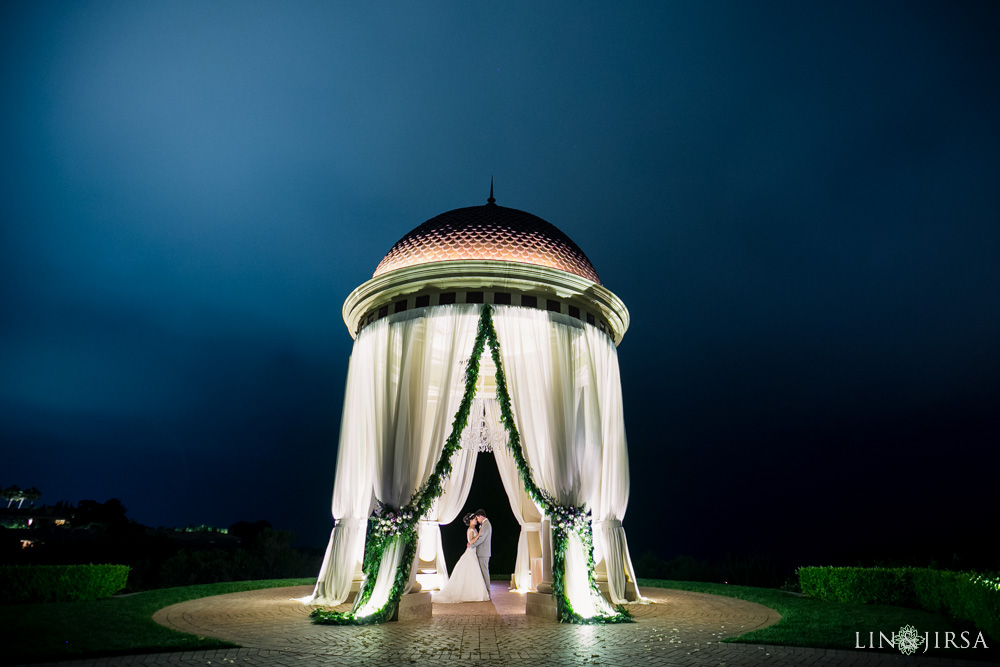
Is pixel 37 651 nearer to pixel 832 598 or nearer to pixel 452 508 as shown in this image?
pixel 452 508

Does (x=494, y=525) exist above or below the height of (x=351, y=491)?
below

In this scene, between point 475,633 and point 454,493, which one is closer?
point 475,633

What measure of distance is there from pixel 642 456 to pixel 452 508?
2250 centimetres

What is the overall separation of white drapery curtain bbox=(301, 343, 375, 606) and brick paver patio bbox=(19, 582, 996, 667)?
0.64 m

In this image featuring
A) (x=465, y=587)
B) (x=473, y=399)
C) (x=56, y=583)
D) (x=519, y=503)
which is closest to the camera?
(x=473, y=399)

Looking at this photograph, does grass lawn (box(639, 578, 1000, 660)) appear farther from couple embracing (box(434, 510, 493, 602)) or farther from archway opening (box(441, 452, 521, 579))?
archway opening (box(441, 452, 521, 579))

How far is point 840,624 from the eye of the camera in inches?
352

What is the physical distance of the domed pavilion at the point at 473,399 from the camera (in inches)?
380

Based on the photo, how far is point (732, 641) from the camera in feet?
24.9

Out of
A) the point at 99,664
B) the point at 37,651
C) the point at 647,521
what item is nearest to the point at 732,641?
the point at 99,664

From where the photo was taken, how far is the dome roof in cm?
1153

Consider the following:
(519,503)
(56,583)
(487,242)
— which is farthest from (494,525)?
(56,583)

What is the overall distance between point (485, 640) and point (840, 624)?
17.3ft

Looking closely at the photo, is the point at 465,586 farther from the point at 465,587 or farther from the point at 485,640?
the point at 485,640
